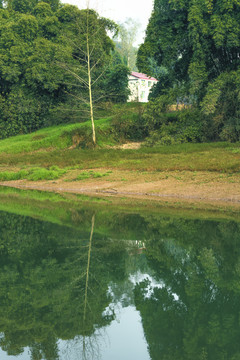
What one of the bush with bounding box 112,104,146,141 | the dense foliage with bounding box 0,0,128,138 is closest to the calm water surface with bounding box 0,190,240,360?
the bush with bounding box 112,104,146,141

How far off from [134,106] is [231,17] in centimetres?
1276

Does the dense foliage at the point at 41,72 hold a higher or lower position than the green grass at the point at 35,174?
higher

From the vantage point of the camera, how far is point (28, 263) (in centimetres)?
752

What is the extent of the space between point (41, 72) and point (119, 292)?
34851mm

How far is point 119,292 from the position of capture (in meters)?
6.08

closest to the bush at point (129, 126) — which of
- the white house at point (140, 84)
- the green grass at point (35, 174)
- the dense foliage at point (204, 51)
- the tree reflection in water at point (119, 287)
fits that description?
the dense foliage at point (204, 51)

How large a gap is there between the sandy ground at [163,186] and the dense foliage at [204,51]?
978cm

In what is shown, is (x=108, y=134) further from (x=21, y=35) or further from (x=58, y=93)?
(x=21, y=35)

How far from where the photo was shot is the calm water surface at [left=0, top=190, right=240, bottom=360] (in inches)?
171

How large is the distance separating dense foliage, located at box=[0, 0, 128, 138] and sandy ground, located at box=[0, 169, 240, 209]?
Answer: 1800 centimetres

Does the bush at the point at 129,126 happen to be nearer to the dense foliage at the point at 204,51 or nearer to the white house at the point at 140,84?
the dense foliage at the point at 204,51

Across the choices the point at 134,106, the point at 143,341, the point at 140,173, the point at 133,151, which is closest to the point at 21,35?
the point at 134,106

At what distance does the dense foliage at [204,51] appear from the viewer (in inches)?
1058

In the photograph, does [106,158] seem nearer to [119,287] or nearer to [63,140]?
[63,140]
